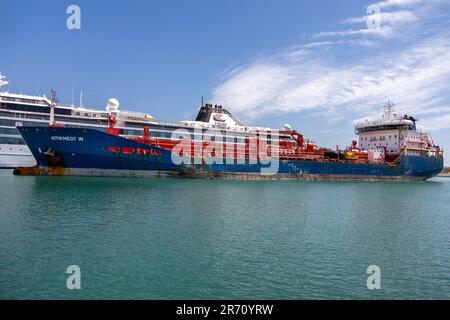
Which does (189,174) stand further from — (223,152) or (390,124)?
(390,124)

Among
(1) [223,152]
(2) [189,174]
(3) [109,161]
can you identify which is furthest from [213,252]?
(1) [223,152]

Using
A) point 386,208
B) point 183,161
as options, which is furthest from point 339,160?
point 386,208

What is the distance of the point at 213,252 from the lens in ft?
32.6

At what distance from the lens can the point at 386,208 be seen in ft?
67.8

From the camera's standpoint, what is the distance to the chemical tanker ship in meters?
34.3

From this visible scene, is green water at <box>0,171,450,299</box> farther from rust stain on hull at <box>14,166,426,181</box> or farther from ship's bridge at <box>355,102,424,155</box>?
ship's bridge at <box>355,102,424,155</box>

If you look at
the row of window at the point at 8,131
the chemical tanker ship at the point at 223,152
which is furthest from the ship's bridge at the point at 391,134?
the row of window at the point at 8,131

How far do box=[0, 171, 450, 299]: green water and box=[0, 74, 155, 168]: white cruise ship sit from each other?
36.1m

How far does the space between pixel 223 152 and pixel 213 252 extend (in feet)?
112

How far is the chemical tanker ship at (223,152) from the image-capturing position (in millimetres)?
34309

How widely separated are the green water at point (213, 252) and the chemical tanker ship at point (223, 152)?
17.8m
